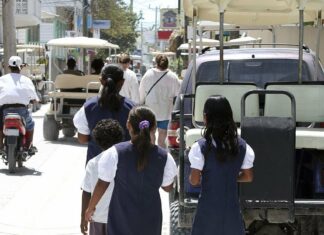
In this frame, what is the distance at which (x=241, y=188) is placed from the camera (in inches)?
213

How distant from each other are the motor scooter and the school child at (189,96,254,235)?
6.48 m

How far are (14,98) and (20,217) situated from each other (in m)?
3.02

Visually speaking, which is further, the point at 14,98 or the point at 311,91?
the point at 14,98

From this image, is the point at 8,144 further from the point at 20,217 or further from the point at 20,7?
the point at 20,7

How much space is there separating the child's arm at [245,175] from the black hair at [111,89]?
5.45ft

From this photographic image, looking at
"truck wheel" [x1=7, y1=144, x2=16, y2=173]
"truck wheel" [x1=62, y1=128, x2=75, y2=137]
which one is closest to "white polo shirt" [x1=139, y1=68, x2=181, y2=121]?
"truck wheel" [x1=7, y1=144, x2=16, y2=173]

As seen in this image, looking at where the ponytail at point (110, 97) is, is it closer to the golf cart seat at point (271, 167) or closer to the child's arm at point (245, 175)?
the golf cart seat at point (271, 167)

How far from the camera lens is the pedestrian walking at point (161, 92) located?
37.1 feet

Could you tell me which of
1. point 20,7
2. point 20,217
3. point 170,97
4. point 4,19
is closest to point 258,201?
point 20,217

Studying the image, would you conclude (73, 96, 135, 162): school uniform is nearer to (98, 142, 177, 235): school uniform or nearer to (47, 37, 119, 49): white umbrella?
(98, 142, 177, 235): school uniform

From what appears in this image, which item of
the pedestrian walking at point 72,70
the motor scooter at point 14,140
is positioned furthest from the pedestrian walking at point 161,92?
the pedestrian walking at point 72,70

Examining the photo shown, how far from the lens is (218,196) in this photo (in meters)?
4.79

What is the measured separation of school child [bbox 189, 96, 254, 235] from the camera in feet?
15.7

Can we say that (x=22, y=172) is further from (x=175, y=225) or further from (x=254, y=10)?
(x=175, y=225)
